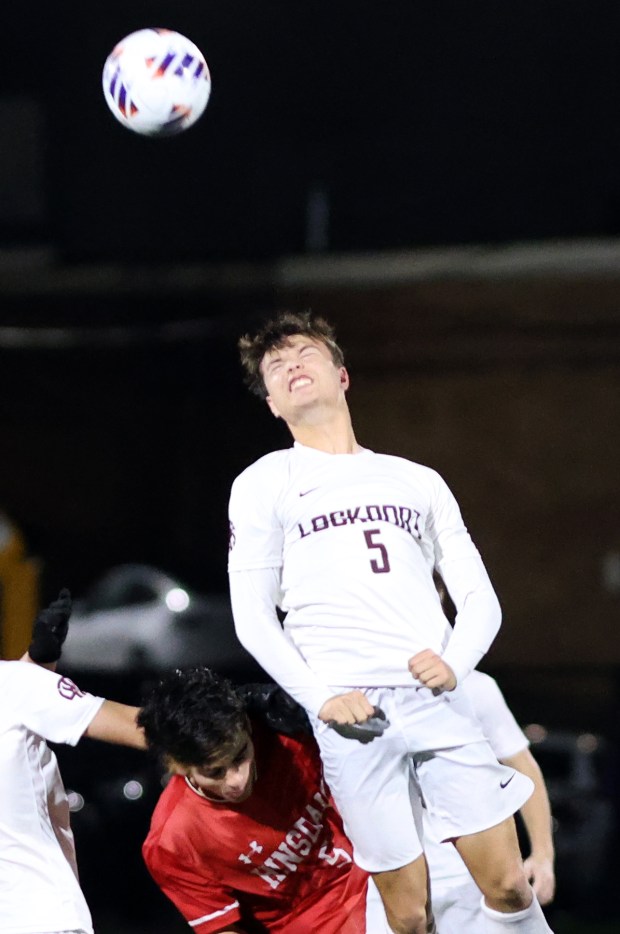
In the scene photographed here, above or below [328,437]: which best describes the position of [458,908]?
below

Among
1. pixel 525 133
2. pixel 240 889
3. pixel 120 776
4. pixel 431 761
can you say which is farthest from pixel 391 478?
pixel 525 133

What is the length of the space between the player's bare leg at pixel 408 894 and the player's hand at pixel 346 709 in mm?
406

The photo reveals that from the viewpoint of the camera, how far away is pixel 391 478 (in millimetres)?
3436

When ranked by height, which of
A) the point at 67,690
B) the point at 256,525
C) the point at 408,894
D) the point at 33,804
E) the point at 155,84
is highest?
the point at 155,84

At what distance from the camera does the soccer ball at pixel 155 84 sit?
4008mm

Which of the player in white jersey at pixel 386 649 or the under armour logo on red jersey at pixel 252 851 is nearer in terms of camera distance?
the player in white jersey at pixel 386 649

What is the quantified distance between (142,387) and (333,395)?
10049 millimetres

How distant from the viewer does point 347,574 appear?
3307mm

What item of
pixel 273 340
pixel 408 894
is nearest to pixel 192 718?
pixel 408 894

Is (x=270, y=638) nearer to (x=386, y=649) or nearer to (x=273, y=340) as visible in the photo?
(x=386, y=649)

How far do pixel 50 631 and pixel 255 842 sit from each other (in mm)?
744

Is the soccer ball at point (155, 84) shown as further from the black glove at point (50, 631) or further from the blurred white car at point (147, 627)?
the blurred white car at point (147, 627)

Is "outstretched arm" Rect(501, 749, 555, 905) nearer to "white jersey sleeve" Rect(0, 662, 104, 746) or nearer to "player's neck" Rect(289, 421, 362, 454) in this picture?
"player's neck" Rect(289, 421, 362, 454)

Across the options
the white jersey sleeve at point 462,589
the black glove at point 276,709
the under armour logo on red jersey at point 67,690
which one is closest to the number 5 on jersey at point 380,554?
the white jersey sleeve at point 462,589
